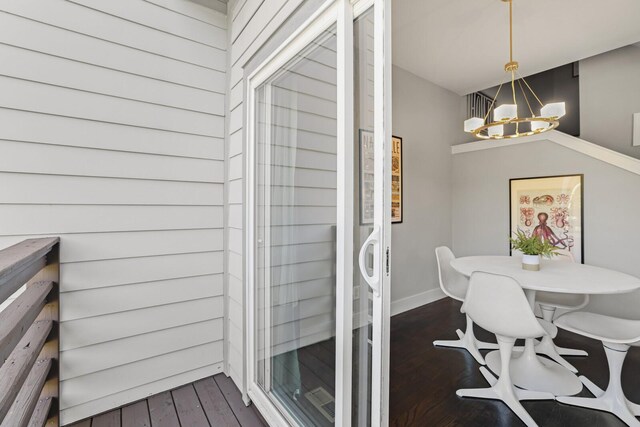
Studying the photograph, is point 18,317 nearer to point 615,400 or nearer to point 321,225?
point 321,225

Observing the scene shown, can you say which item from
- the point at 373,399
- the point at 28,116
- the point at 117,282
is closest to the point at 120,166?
the point at 28,116

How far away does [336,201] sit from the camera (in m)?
1.25

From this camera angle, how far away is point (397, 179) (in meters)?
3.40

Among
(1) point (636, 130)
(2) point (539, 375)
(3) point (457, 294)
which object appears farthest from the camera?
(1) point (636, 130)

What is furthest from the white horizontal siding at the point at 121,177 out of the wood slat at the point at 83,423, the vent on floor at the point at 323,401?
the vent on floor at the point at 323,401

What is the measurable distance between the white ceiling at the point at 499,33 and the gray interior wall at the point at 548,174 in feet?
3.31

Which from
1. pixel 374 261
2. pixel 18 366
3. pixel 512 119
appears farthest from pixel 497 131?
pixel 18 366

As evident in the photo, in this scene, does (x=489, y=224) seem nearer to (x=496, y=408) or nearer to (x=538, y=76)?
(x=538, y=76)

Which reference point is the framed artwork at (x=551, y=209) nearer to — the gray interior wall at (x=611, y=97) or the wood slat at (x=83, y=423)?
Result: the gray interior wall at (x=611, y=97)

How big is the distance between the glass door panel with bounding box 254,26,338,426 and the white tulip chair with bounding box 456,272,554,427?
1199 millimetres

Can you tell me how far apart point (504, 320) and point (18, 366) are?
2.45 meters

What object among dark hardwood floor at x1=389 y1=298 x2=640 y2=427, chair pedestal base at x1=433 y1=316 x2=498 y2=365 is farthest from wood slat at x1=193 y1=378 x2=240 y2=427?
chair pedestal base at x1=433 y1=316 x2=498 y2=365

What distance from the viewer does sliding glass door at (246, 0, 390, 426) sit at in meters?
1.08

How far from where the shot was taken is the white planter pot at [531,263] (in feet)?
7.65
